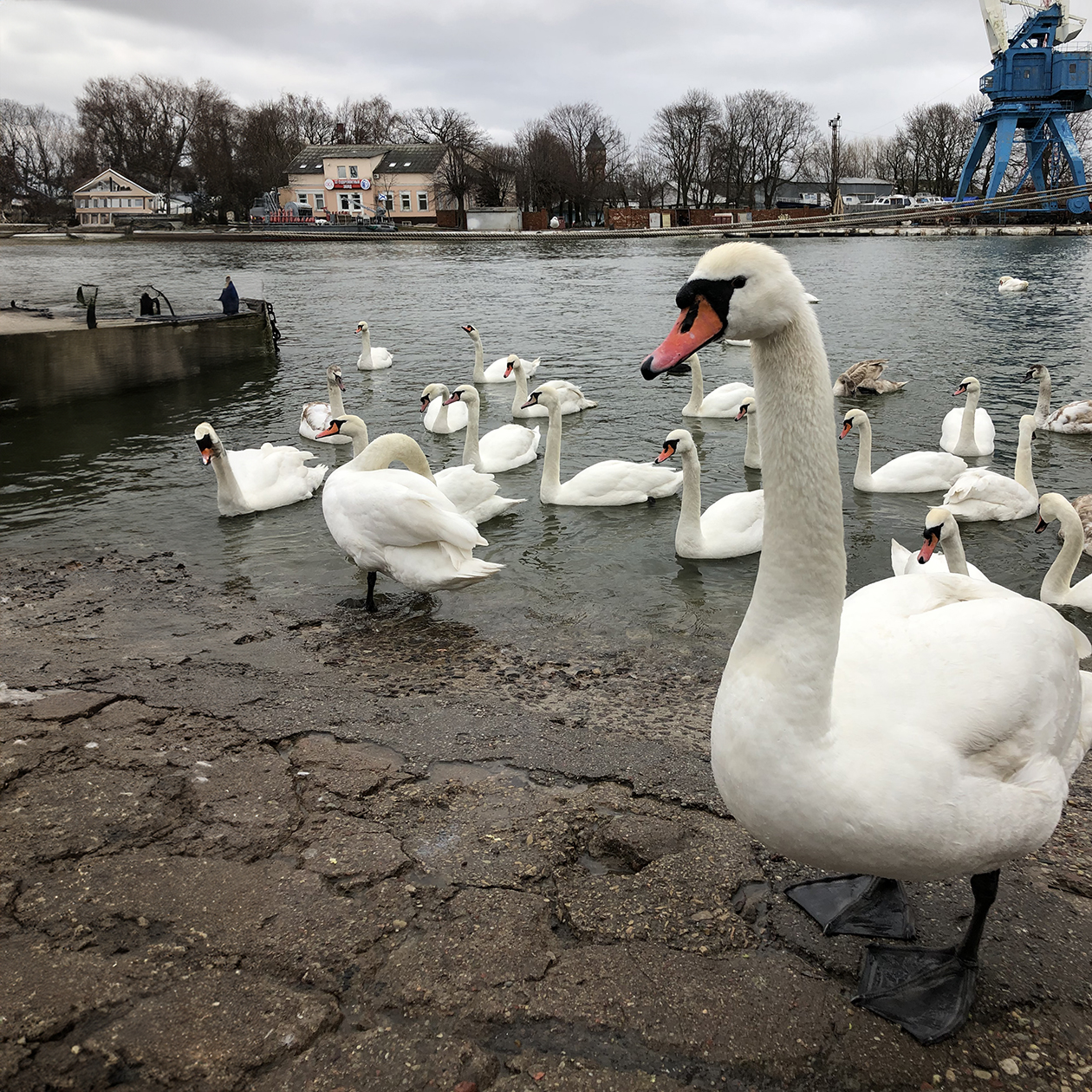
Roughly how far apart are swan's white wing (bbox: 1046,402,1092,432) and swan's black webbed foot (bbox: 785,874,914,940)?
10.3m

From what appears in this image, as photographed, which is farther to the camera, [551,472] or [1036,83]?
[1036,83]

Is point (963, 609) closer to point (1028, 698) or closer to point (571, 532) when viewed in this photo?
point (1028, 698)

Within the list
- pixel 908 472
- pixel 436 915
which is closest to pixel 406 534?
pixel 436 915

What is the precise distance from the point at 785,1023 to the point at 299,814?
1941 millimetres

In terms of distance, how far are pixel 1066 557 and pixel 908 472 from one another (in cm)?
303

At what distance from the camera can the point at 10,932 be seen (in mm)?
2750

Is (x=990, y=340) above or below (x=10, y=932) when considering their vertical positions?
above

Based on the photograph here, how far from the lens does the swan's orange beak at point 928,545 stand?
5.32 meters

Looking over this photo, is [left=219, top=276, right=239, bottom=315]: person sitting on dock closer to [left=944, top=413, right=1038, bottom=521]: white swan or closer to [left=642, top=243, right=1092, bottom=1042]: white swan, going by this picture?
[left=944, top=413, right=1038, bottom=521]: white swan

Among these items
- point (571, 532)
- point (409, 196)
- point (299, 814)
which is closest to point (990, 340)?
point (571, 532)

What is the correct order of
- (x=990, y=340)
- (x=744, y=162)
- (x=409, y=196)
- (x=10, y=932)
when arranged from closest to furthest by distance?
(x=10, y=932)
(x=990, y=340)
(x=409, y=196)
(x=744, y=162)

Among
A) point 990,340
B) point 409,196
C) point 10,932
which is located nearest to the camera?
point 10,932

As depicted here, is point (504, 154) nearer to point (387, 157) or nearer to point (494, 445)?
point (387, 157)

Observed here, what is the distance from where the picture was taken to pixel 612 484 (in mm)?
8789
